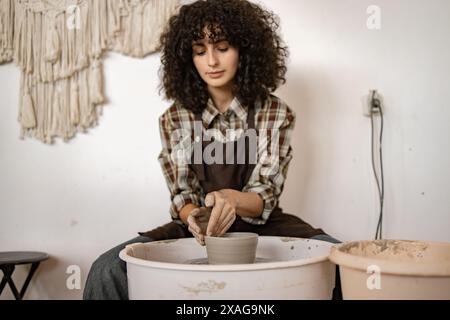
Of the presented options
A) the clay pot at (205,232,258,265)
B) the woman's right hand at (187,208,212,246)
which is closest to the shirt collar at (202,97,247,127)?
the woman's right hand at (187,208,212,246)

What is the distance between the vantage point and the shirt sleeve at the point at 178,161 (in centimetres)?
145

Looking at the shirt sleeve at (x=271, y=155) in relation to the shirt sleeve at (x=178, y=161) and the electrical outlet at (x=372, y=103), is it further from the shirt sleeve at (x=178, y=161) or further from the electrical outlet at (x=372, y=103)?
the electrical outlet at (x=372, y=103)

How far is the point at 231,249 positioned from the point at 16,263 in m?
0.83

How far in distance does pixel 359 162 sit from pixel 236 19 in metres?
0.69

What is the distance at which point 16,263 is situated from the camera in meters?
1.58

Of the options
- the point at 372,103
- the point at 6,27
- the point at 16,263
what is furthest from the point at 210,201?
the point at 6,27

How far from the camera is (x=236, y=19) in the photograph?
1.47 metres

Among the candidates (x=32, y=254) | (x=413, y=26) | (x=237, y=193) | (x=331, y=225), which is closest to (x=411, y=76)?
(x=413, y=26)

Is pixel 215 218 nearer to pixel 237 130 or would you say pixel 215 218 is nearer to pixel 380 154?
pixel 237 130

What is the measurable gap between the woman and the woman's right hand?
165mm

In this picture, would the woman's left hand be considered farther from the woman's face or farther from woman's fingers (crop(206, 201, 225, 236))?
the woman's face

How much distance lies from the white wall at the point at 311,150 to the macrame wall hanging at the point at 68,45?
0.05 meters

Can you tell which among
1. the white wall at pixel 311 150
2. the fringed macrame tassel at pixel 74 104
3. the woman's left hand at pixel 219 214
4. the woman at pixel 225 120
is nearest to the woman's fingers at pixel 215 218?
the woman's left hand at pixel 219 214

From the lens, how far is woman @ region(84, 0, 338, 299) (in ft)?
4.69
